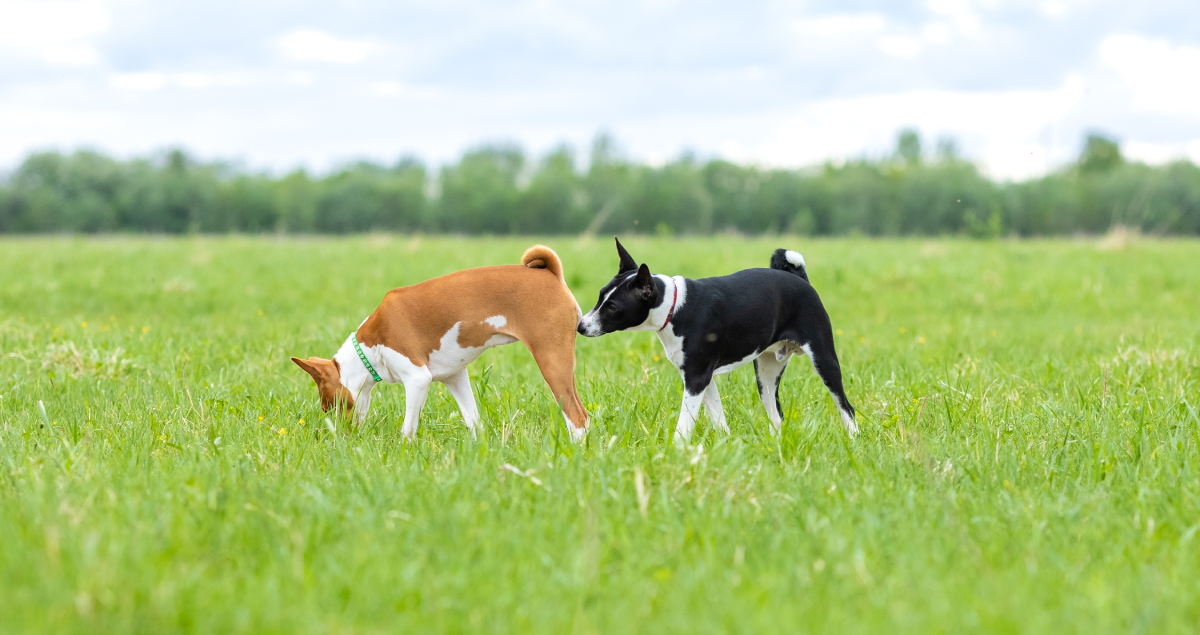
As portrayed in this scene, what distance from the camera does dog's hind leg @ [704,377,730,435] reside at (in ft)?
16.0

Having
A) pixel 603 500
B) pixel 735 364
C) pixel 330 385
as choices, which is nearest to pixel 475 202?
pixel 330 385

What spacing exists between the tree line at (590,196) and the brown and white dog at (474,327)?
56.2 meters

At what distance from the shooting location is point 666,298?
450 cm

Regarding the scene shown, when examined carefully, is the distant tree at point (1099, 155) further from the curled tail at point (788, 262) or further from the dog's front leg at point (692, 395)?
the dog's front leg at point (692, 395)

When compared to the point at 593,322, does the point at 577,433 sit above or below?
below

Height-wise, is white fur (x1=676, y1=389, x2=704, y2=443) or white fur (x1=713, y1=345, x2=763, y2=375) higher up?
white fur (x1=713, y1=345, x2=763, y2=375)

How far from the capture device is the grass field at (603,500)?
255 centimetres

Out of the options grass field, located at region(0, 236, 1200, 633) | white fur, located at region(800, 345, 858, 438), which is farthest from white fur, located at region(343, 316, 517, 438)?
white fur, located at region(800, 345, 858, 438)

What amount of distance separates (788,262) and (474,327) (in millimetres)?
1945

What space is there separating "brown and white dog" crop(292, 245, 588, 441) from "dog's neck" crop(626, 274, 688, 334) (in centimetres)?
50

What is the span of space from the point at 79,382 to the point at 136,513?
3613 mm

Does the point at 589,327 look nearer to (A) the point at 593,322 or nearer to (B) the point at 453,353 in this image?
(A) the point at 593,322

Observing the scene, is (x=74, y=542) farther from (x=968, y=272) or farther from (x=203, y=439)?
(x=968, y=272)

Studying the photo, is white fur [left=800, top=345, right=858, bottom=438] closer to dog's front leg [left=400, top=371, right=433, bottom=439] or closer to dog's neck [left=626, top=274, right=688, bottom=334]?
dog's neck [left=626, top=274, right=688, bottom=334]
